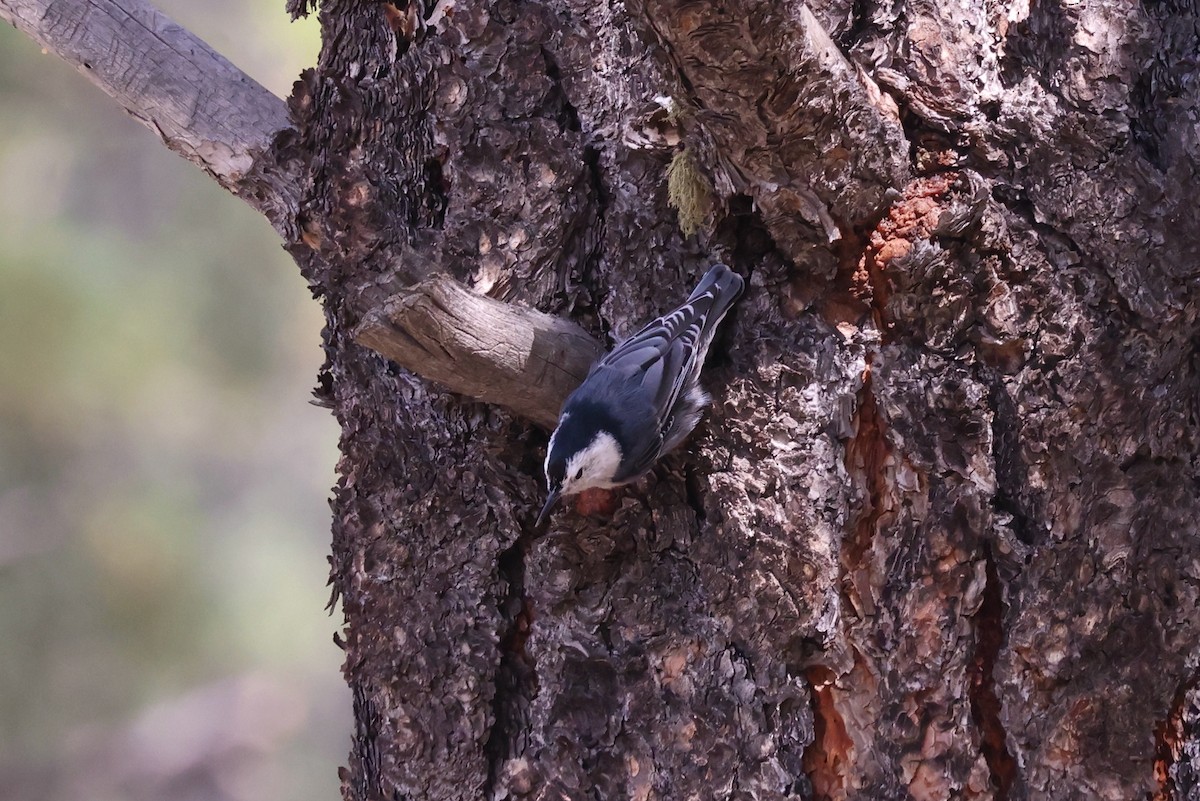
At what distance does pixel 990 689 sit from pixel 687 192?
707 millimetres

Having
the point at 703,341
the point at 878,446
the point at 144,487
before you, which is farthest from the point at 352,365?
the point at 144,487

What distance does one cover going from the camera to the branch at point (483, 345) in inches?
42.7

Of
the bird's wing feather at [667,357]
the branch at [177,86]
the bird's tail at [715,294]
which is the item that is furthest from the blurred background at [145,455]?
the bird's tail at [715,294]

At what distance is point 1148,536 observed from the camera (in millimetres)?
1205

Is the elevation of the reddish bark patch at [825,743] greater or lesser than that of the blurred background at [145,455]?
lesser

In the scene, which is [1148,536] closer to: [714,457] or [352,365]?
[714,457]

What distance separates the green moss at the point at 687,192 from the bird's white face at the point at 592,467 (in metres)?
0.30

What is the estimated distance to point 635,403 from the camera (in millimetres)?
1547

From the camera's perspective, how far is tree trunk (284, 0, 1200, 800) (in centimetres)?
119

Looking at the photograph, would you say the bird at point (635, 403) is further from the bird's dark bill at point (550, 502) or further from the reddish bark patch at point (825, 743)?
the reddish bark patch at point (825, 743)

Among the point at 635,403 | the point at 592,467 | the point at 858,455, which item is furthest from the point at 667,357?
the point at 858,455

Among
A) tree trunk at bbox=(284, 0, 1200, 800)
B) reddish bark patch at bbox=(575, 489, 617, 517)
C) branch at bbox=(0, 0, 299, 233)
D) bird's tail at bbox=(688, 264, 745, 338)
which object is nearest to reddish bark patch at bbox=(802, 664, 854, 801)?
tree trunk at bbox=(284, 0, 1200, 800)

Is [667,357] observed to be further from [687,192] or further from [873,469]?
[873,469]

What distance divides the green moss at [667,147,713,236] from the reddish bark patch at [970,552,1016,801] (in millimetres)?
545
